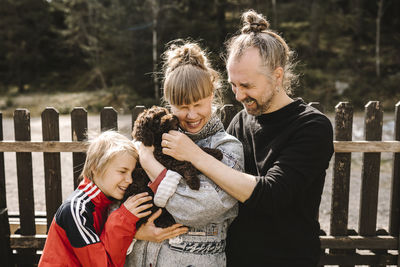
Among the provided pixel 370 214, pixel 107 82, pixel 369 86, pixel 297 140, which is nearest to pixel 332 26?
pixel 369 86

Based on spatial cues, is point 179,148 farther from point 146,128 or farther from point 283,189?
point 283,189

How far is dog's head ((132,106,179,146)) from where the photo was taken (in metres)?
1.98

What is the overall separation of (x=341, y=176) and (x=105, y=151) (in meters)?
2.36

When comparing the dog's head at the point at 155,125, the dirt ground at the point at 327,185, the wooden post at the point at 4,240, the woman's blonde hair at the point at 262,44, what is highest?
the woman's blonde hair at the point at 262,44

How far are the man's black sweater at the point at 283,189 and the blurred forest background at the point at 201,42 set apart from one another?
10.9 metres

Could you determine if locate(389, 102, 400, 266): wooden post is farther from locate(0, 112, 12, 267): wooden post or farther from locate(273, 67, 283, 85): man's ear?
locate(0, 112, 12, 267): wooden post

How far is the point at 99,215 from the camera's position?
213 centimetres

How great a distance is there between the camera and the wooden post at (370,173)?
11.0 feet

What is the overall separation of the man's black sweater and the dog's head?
0.56 meters

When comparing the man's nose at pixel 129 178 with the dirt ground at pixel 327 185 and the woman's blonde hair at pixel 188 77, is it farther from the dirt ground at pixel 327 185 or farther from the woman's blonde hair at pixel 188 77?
the dirt ground at pixel 327 185

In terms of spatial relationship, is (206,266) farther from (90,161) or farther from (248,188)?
(90,161)

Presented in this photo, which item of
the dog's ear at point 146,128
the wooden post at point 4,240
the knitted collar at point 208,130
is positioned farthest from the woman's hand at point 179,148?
the wooden post at point 4,240

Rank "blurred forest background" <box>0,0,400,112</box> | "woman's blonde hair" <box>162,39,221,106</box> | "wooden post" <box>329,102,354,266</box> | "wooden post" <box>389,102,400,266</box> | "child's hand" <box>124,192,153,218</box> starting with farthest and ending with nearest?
"blurred forest background" <box>0,0,400,112</box> → "wooden post" <box>389,102,400,266</box> → "wooden post" <box>329,102,354,266</box> → "woman's blonde hair" <box>162,39,221,106</box> → "child's hand" <box>124,192,153,218</box>

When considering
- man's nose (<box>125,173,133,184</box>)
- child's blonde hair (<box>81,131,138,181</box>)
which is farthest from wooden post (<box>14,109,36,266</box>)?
man's nose (<box>125,173,133,184</box>)
